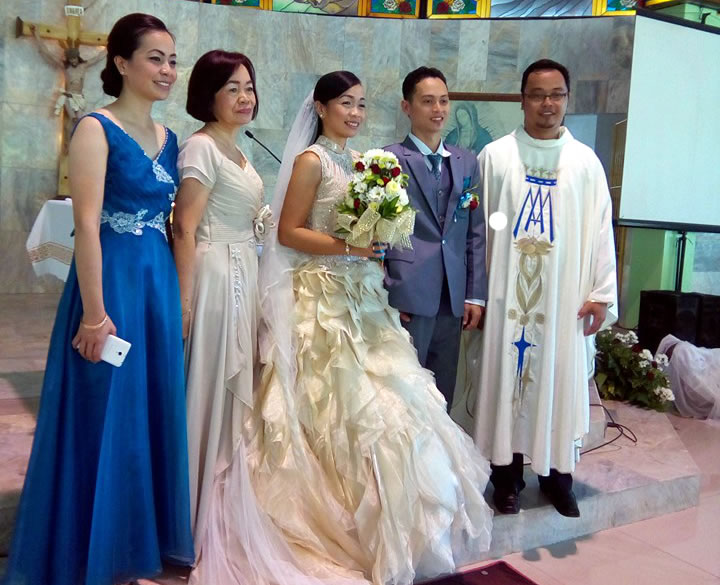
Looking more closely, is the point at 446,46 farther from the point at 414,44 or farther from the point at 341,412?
the point at 341,412

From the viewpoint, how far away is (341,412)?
2.63 metres

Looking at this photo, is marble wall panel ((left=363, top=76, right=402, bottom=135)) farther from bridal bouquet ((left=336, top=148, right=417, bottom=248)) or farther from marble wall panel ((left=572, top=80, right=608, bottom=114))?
bridal bouquet ((left=336, top=148, right=417, bottom=248))

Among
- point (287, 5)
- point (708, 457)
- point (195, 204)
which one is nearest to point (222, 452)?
point (195, 204)

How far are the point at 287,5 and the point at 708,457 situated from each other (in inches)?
287

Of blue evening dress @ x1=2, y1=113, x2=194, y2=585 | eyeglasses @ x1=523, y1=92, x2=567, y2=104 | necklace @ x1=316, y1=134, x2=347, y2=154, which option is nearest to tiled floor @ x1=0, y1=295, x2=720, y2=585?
blue evening dress @ x1=2, y1=113, x2=194, y2=585

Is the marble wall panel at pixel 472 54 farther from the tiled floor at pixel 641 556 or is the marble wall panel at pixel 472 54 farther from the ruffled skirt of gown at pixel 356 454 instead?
the ruffled skirt of gown at pixel 356 454

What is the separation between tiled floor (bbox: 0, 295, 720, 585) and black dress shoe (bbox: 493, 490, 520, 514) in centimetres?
20

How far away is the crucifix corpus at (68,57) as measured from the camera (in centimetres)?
780

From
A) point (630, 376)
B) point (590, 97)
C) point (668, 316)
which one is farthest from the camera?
point (590, 97)

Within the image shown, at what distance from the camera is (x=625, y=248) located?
831 centimetres

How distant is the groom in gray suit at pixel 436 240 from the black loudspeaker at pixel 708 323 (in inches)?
172

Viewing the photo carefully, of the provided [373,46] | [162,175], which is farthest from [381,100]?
[162,175]

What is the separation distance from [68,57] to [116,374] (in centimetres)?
688

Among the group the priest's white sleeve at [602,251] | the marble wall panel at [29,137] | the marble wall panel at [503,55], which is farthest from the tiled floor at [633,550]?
the marble wall panel at [503,55]
